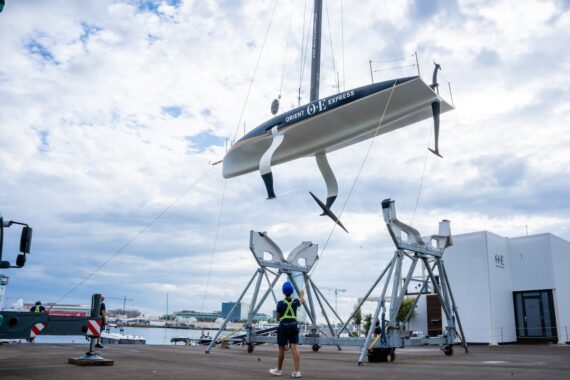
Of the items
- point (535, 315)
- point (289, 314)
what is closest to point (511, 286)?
point (535, 315)

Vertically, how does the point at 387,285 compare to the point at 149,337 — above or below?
above

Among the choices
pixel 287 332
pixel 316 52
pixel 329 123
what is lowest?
pixel 287 332

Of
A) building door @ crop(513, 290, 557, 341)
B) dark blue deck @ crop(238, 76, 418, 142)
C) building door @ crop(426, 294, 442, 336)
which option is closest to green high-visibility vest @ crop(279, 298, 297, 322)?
dark blue deck @ crop(238, 76, 418, 142)

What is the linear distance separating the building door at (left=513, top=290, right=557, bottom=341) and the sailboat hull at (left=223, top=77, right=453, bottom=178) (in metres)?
15.7

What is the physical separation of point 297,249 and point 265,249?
129 centimetres

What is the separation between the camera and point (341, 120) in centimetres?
1420

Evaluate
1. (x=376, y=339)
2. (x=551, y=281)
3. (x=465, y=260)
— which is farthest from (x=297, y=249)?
(x=551, y=281)

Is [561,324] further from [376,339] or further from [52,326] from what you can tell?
[52,326]

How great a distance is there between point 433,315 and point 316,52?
59.7ft

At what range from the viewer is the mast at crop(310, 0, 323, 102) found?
16.7 metres

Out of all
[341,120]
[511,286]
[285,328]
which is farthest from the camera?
[511,286]

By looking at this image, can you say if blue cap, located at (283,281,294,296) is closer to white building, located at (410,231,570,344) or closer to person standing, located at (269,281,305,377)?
person standing, located at (269,281,305,377)

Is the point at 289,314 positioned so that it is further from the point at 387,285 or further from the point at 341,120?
the point at 341,120

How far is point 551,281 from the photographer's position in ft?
77.1
